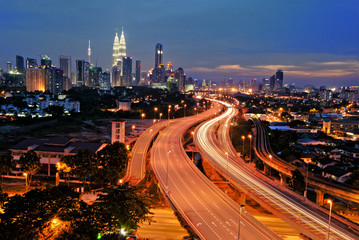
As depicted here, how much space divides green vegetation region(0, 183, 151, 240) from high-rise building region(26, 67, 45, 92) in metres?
120

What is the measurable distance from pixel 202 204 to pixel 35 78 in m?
122

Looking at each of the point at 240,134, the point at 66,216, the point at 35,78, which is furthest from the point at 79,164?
the point at 35,78

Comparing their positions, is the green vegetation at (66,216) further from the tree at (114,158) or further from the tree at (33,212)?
the tree at (114,158)

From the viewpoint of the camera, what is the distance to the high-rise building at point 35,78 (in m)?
121

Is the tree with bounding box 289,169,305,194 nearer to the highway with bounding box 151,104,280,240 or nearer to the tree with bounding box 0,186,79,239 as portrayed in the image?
the highway with bounding box 151,104,280,240

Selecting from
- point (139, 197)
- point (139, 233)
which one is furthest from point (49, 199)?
point (139, 233)

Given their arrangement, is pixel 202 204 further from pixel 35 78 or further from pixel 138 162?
pixel 35 78

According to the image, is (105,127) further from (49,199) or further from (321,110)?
(321,110)

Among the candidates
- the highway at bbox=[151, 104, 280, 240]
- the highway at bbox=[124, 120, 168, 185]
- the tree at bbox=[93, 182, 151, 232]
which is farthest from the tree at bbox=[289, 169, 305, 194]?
the tree at bbox=[93, 182, 151, 232]

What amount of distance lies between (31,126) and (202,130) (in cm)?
3301

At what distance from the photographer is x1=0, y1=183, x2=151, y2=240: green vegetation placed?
13711mm

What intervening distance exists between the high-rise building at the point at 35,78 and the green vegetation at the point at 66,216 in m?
120

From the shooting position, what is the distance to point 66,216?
1469cm

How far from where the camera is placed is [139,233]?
17922mm
